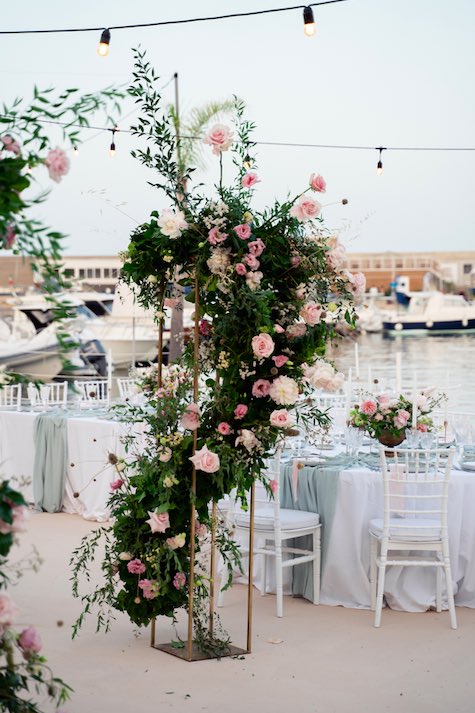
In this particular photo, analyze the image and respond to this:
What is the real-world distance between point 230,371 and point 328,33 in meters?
24.1

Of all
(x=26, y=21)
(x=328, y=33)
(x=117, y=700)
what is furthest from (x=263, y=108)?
(x=117, y=700)

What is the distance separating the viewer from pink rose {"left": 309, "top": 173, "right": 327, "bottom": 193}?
4.29 meters

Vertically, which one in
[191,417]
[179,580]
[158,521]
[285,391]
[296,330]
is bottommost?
[179,580]

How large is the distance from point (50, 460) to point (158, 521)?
13.6 ft

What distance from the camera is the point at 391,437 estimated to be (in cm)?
607

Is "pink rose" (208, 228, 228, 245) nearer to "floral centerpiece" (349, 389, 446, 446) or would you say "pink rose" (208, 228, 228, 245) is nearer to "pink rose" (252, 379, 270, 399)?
"pink rose" (252, 379, 270, 399)

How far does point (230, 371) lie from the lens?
14.7ft

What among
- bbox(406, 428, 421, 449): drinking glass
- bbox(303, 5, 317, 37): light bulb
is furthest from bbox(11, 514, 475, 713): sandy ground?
bbox(303, 5, 317, 37): light bulb

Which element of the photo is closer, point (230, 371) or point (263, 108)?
point (230, 371)

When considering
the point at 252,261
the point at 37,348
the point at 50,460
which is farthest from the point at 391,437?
the point at 37,348

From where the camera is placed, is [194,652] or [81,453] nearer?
[194,652]

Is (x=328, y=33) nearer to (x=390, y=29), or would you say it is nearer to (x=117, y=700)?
(x=390, y=29)

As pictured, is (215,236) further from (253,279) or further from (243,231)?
(253,279)

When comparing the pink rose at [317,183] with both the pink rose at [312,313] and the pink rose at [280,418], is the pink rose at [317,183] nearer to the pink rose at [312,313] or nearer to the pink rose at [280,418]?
the pink rose at [312,313]
